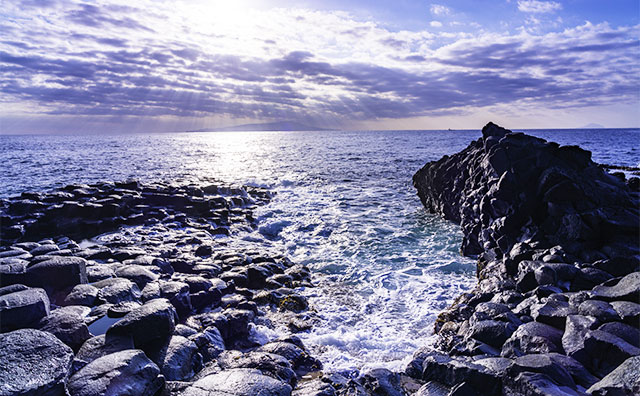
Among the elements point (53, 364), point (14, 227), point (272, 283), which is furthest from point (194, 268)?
point (14, 227)

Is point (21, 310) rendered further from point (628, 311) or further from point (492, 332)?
point (628, 311)

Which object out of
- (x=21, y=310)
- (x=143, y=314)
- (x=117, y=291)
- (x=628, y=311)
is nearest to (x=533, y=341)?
(x=628, y=311)

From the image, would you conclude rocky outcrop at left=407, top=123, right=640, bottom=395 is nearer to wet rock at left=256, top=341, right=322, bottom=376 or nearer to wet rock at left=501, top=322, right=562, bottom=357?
wet rock at left=501, top=322, right=562, bottom=357

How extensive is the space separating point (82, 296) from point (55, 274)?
1.34 meters

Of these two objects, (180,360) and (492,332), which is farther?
(492,332)

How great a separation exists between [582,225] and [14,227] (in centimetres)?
2639

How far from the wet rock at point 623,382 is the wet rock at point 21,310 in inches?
404

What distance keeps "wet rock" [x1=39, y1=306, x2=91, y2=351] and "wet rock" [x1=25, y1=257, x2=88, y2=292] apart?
241 cm

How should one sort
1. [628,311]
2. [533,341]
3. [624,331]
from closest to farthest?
[624,331]
[533,341]
[628,311]

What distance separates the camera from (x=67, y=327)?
22.6ft

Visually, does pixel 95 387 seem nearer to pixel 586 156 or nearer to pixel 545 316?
pixel 545 316

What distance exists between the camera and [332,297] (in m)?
12.6

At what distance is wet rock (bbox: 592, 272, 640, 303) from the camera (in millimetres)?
7899

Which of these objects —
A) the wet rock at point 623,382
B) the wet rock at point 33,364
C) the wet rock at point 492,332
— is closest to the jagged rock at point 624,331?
the wet rock at point 623,382
